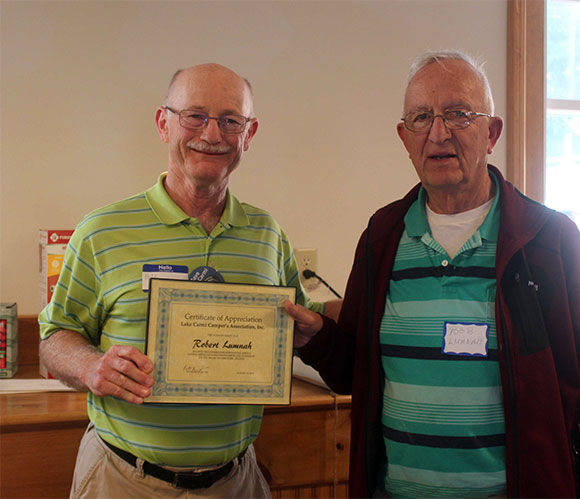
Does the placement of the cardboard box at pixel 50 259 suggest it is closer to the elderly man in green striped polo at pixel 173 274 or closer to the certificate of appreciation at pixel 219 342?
the elderly man in green striped polo at pixel 173 274

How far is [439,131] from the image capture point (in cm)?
138

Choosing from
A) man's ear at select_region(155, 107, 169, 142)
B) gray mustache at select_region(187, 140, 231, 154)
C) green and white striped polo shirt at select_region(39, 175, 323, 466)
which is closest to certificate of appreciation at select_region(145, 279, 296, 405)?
green and white striped polo shirt at select_region(39, 175, 323, 466)

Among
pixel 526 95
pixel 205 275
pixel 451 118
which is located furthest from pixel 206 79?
pixel 526 95

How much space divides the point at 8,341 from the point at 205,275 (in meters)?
1.00

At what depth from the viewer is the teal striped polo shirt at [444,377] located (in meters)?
1.27

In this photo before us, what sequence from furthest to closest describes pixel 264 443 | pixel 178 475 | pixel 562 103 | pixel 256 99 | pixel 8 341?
pixel 562 103
pixel 256 99
pixel 8 341
pixel 264 443
pixel 178 475

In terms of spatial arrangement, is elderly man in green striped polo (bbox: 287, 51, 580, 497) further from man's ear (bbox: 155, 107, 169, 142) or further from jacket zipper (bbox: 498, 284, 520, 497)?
man's ear (bbox: 155, 107, 169, 142)

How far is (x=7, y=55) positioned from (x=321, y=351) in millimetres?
1602

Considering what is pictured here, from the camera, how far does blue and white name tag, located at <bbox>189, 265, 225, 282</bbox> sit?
1372 mm

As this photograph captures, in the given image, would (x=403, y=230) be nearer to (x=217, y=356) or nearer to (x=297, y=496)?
(x=217, y=356)

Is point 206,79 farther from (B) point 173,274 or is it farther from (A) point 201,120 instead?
(B) point 173,274

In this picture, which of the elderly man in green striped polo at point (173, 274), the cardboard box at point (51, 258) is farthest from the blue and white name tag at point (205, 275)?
the cardboard box at point (51, 258)

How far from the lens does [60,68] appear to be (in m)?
2.18

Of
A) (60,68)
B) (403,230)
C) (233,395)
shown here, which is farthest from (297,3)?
(233,395)
